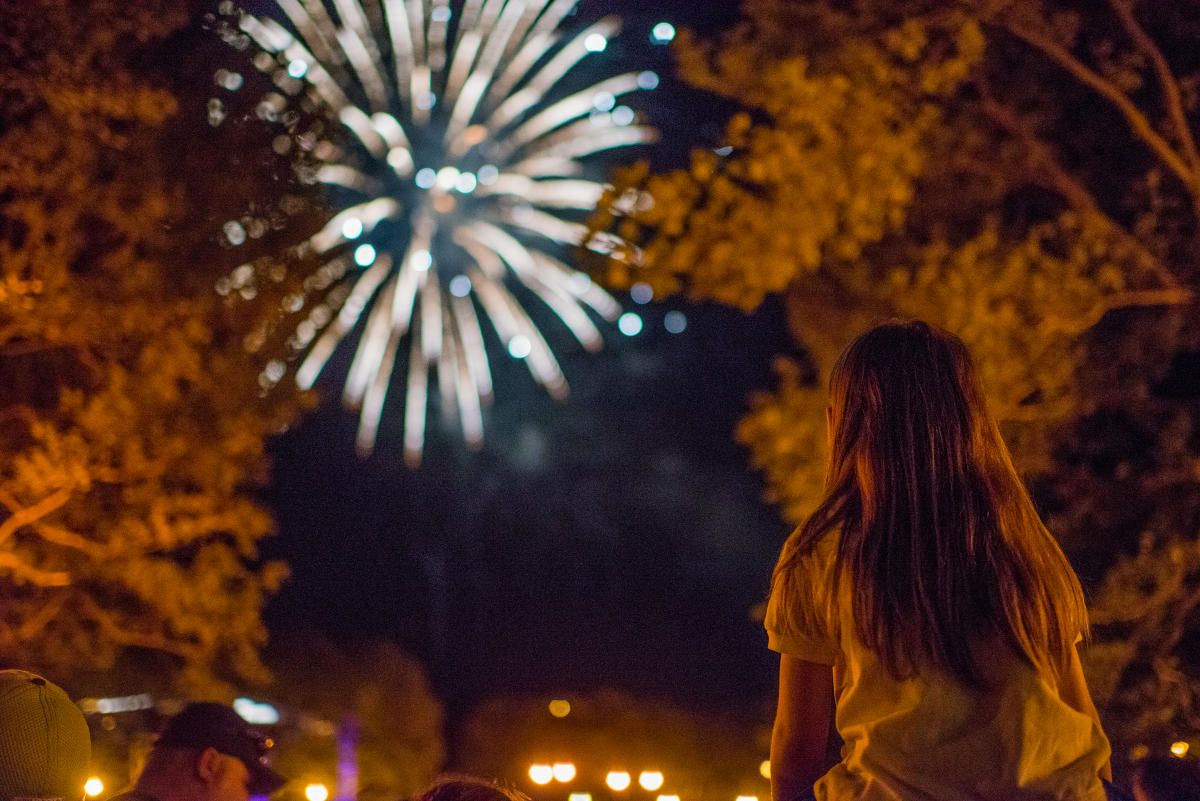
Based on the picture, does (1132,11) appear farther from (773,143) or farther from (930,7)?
(773,143)

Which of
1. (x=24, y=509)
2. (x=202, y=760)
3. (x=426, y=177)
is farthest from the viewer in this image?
(x=426, y=177)

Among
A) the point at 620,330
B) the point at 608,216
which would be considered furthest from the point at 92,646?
the point at 620,330

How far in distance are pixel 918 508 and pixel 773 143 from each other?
19.4ft

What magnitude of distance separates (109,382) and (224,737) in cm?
846

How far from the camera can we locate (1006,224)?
962 centimetres

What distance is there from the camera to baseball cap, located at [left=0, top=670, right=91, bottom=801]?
254cm

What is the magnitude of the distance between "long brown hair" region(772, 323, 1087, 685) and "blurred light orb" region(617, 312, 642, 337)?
3784cm

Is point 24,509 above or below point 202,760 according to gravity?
above

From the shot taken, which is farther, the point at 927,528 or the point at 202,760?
the point at 202,760

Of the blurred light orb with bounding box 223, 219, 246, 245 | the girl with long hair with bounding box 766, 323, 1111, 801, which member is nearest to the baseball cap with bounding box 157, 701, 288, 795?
the girl with long hair with bounding box 766, 323, 1111, 801

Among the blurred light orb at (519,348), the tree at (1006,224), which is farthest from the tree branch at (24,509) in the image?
the blurred light orb at (519,348)

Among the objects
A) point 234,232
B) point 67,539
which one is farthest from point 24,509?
point 234,232

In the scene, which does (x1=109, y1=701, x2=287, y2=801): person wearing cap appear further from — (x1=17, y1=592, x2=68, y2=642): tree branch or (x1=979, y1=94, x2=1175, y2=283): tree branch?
(x1=17, y1=592, x2=68, y2=642): tree branch

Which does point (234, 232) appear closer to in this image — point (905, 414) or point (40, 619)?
point (40, 619)
